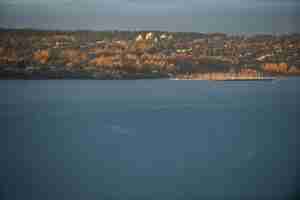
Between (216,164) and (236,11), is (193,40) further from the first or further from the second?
(216,164)

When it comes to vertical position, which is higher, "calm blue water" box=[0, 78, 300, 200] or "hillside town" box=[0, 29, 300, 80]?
"hillside town" box=[0, 29, 300, 80]

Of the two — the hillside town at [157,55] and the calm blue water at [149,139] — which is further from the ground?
the hillside town at [157,55]

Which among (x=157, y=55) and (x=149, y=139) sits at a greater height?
(x=157, y=55)

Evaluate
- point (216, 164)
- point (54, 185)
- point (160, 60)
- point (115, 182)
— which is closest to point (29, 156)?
point (54, 185)
